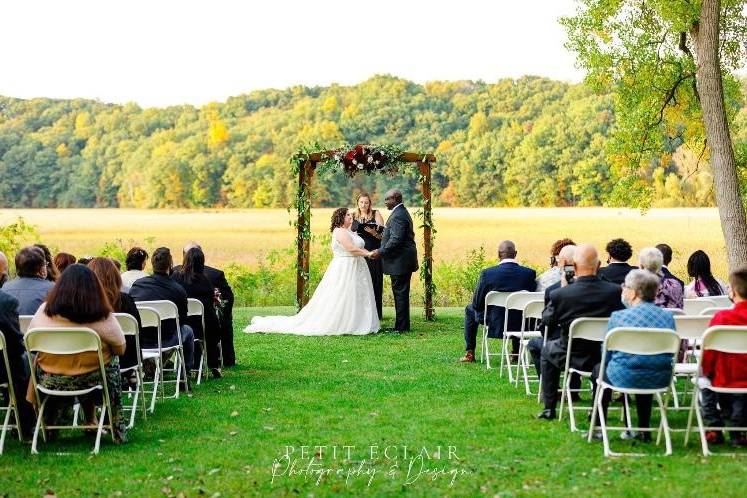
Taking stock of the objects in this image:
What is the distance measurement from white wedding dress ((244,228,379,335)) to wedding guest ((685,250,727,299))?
5107 millimetres

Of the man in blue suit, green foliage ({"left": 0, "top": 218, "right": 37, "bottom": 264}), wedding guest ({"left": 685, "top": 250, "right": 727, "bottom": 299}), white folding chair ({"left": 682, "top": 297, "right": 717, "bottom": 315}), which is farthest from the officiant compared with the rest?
green foliage ({"left": 0, "top": 218, "right": 37, "bottom": 264})

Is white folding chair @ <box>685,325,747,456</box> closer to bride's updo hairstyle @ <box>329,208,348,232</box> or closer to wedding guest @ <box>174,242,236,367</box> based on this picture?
wedding guest @ <box>174,242,236,367</box>

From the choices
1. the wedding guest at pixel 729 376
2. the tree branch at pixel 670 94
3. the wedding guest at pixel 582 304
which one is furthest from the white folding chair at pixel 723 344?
the tree branch at pixel 670 94

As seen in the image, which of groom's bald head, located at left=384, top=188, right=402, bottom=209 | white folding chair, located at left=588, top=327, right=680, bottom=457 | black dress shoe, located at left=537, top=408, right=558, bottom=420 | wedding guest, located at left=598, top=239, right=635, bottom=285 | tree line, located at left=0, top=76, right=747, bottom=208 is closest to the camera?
white folding chair, located at left=588, top=327, right=680, bottom=457

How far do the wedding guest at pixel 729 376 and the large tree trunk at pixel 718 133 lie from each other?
9737mm

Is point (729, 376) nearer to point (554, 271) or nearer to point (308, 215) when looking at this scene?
point (554, 271)

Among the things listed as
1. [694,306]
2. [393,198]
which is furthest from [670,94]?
[694,306]

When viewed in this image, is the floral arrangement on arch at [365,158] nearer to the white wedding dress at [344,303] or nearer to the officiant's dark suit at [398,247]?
the officiant's dark suit at [398,247]

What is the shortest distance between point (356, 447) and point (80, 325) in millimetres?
1956

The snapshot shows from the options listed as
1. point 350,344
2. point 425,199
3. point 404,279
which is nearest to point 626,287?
point 350,344

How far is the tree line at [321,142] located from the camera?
45406 mm

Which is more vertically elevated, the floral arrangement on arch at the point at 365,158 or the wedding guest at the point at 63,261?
the floral arrangement on arch at the point at 365,158

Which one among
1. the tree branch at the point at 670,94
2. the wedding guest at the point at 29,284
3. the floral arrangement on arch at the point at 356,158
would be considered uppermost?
the tree branch at the point at 670,94

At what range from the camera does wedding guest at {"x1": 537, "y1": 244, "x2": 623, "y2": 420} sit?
736 centimetres
